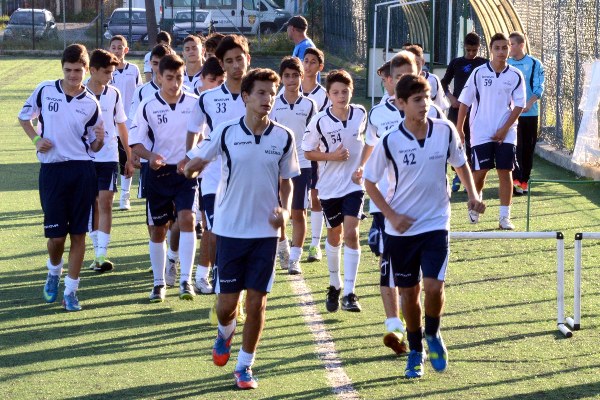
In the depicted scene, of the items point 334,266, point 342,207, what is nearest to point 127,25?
point 342,207

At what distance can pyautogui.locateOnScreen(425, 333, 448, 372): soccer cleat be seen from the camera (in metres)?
7.52

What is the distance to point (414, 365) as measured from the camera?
760 cm

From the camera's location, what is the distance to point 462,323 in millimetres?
9102

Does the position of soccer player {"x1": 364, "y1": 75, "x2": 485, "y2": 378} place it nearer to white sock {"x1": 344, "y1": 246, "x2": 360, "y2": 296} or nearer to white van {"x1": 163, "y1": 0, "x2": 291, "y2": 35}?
white sock {"x1": 344, "y1": 246, "x2": 360, "y2": 296}

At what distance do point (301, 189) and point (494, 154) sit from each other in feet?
11.2

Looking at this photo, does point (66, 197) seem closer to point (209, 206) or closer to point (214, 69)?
point (209, 206)

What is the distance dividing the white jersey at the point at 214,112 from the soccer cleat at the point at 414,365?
245cm

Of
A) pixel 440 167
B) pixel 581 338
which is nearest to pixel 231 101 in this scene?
pixel 440 167

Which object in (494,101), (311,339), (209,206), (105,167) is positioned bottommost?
(311,339)

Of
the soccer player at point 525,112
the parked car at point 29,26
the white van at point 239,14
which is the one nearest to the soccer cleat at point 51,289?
the soccer player at point 525,112

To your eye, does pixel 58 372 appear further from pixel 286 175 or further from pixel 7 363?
pixel 286 175

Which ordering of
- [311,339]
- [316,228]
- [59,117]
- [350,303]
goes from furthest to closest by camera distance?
1. [316,228]
2. [59,117]
3. [350,303]
4. [311,339]

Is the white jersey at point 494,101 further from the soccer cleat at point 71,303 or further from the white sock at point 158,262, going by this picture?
the soccer cleat at point 71,303

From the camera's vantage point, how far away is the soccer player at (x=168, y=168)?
32.7 ft
